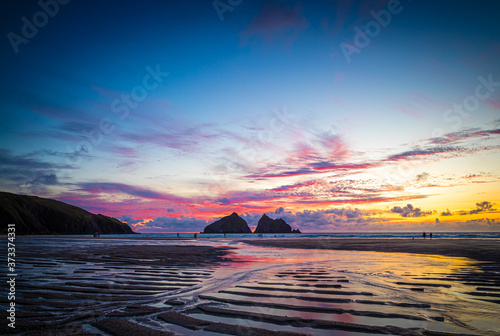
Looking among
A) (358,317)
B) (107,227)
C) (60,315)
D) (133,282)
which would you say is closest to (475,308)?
(358,317)

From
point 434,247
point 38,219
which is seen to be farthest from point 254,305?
point 38,219

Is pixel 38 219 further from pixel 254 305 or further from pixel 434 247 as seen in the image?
pixel 254 305

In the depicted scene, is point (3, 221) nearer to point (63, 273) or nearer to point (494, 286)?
point (63, 273)

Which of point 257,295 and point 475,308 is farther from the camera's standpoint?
point 257,295

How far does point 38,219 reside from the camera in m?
133

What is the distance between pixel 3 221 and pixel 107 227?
7622cm

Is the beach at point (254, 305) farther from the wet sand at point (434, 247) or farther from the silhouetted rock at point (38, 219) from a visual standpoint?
the silhouetted rock at point (38, 219)

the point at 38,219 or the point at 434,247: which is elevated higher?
the point at 38,219

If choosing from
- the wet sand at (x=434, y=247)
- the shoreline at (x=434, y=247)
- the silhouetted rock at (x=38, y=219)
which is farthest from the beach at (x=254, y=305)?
the silhouetted rock at (x=38, y=219)

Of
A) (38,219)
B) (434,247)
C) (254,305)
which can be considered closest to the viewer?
(254,305)

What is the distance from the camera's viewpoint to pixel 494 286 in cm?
1157

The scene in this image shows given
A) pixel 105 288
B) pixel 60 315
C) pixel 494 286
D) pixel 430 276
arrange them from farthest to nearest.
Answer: pixel 430 276
pixel 494 286
pixel 105 288
pixel 60 315

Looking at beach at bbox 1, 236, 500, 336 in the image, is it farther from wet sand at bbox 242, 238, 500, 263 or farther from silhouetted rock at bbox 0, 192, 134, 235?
silhouetted rock at bbox 0, 192, 134, 235

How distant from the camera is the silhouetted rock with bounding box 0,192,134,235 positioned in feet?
365
